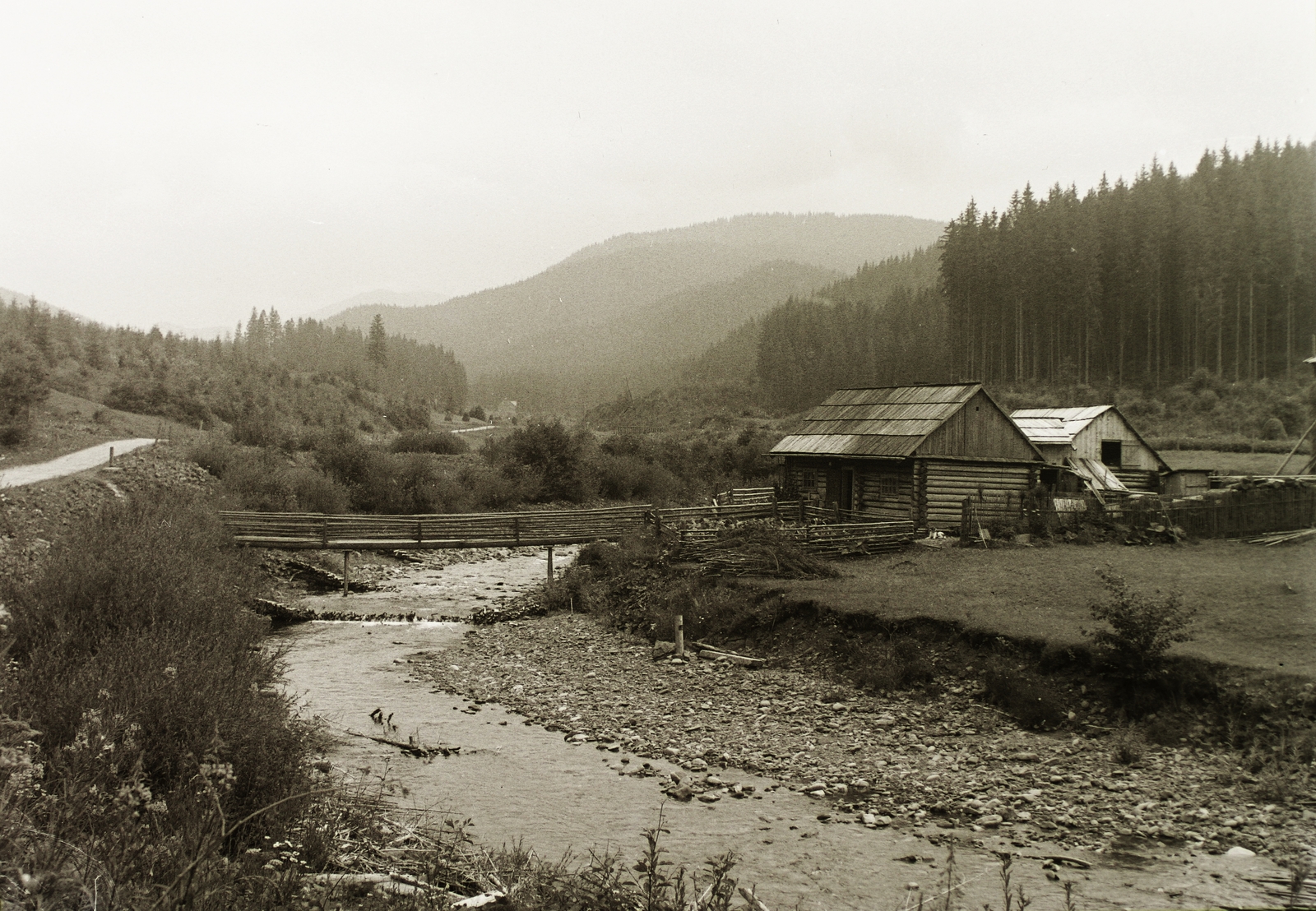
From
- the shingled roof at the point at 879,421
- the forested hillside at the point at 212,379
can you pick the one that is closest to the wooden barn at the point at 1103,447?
the shingled roof at the point at 879,421

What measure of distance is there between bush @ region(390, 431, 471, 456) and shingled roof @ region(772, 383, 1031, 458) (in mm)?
30492

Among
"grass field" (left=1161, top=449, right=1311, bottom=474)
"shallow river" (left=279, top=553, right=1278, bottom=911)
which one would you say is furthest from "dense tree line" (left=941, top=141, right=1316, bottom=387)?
"shallow river" (left=279, top=553, right=1278, bottom=911)

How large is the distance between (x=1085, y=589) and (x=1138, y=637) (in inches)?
233

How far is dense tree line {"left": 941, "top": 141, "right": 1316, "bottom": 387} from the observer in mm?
57531

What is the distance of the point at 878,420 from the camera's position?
93.2 ft

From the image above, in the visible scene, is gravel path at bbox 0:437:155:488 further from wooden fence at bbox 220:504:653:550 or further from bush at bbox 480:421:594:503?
bush at bbox 480:421:594:503

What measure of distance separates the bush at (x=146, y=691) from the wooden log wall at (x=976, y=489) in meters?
20.3

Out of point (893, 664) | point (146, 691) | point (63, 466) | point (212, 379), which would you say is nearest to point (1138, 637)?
point (893, 664)

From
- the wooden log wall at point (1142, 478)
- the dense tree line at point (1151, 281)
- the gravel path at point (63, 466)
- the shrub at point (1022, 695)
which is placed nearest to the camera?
the shrub at point (1022, 695)

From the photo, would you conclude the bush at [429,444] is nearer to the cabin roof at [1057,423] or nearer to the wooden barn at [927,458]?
the wooden barn at [927,458]

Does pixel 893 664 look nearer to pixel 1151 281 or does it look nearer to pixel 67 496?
pixel 67 496

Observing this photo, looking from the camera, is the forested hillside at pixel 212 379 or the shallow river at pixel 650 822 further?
the forested hillside at pixel 212 379

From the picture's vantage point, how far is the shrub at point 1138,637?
1132cm

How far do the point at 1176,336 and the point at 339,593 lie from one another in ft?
215
